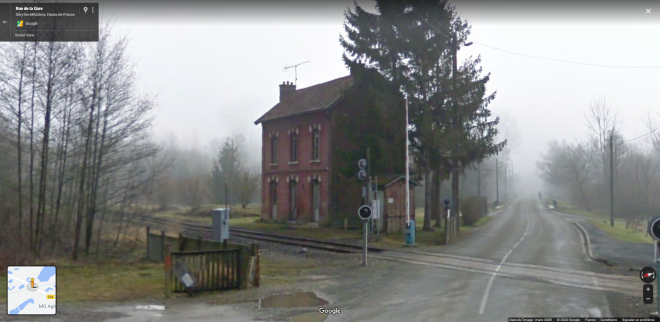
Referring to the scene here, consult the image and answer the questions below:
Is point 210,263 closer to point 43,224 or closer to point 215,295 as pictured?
point 215,295

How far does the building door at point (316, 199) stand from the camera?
39969 millimetres

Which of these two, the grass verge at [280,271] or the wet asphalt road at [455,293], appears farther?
the grass verge at [280,271]

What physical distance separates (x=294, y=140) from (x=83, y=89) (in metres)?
22.0

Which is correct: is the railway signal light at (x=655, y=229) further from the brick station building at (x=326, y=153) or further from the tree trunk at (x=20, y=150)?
the brick station building at (x=326, y=153)

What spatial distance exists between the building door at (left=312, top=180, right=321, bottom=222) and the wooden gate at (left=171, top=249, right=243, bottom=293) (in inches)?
1042

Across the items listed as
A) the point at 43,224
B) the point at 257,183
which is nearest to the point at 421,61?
the point at 43,224

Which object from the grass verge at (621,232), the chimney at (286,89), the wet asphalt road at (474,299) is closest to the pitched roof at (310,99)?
the chimney at (286,89)

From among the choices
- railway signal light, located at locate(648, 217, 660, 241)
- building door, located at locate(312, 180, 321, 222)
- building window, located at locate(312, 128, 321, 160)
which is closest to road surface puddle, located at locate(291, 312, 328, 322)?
railway signal light, located at locate(648, 217, 660, 241)

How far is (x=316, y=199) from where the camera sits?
133ft

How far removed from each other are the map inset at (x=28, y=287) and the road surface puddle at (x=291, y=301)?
13.1 feet

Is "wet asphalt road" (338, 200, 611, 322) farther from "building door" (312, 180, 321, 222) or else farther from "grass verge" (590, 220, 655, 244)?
"building door" (312, 180, 321, 222)

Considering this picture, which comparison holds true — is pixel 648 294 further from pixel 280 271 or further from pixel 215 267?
pixel 280 271

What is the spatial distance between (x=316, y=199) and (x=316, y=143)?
375 centimetres

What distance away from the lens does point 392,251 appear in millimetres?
23109
